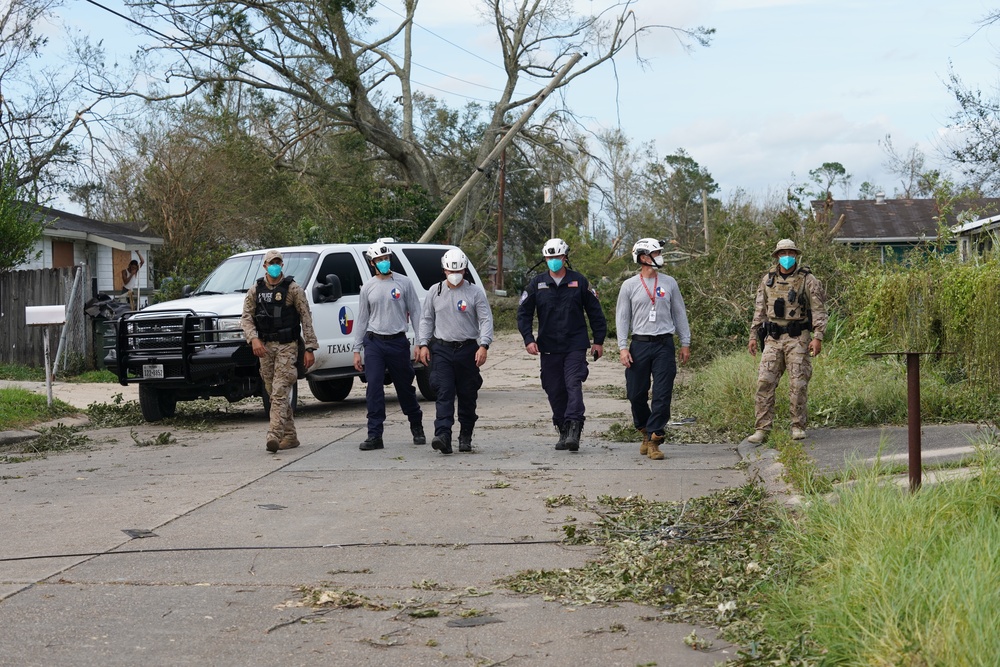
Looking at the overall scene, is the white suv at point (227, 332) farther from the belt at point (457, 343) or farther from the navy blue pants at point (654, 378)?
the navy blue pants at point (654, 378)

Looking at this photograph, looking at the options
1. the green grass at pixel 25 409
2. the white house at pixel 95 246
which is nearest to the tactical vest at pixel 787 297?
the green grass at pixel 25 409

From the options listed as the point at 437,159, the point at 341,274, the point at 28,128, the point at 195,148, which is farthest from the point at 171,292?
the point at 437,159

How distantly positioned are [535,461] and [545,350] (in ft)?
3.89

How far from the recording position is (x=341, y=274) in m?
15.7

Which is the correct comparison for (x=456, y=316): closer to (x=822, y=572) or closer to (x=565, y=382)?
(x=565, y=382)

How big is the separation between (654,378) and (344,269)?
606 cm

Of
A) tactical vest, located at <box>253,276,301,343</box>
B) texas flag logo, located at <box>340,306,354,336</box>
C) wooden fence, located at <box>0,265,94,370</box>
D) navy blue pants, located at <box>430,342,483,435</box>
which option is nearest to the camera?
navy blue pants, located at <box>430,342,483,435</box>

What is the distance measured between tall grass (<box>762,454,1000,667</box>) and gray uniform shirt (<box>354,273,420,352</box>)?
6.05 metres

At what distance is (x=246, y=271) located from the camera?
15453mm

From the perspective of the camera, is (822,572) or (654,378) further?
(654,378)

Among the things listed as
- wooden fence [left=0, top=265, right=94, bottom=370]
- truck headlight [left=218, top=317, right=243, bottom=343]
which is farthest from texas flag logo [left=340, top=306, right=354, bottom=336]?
wooden fence [left=0, top=265, right=94, bottom=370]

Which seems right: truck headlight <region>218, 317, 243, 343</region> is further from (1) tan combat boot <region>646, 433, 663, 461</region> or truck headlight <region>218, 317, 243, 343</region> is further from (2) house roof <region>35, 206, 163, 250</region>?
(2) house roof <region>35, 206, 163, 250</region>

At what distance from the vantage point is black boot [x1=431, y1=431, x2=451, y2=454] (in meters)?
11.1

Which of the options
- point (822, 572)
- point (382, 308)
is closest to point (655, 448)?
point (382, 308)
